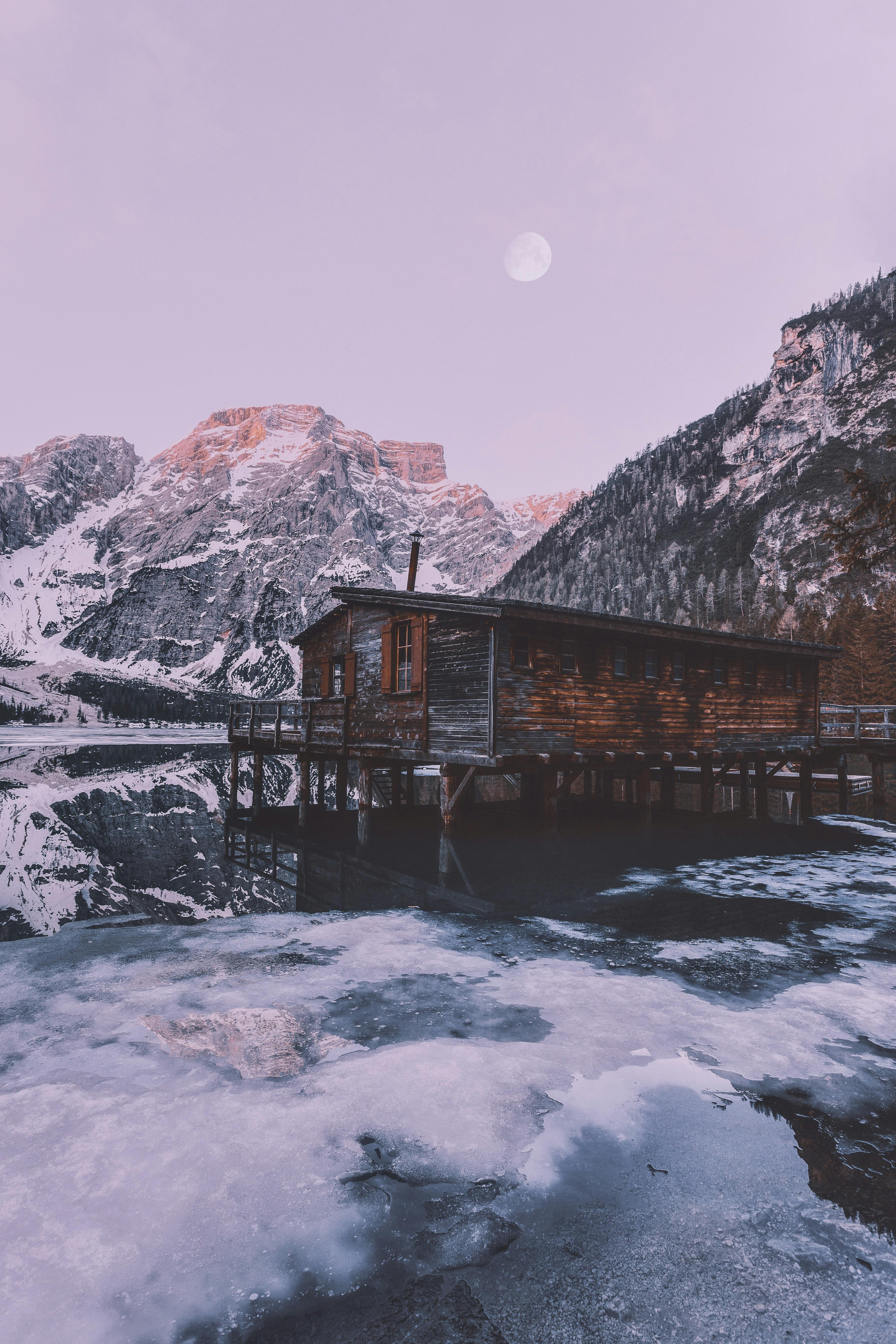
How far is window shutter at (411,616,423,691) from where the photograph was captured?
19.0 meters

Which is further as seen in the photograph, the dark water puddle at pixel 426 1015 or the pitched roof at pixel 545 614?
the pitched roof at pixel 545 614

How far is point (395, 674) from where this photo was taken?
66.3ft

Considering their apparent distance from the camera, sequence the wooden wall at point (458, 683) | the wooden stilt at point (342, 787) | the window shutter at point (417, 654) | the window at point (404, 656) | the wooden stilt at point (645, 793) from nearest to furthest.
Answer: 1. the wooden wall at point (458, 683)
2. the window shutter at point (417, 654)
3. the window at point (404, 656)
4. the wooden stilt at point (645, 793)
5. the wooden stilt at point (342, 787)

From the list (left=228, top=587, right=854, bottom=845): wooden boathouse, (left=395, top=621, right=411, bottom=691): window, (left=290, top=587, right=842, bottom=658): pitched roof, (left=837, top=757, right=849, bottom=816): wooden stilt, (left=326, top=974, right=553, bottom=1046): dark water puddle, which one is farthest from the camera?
(left=837, top=757, right=849, bottom=816): wooden stilt

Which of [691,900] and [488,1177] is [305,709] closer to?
[691,900]

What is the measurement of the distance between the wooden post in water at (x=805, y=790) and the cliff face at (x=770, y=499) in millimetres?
107798

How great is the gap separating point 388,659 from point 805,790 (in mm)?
17497

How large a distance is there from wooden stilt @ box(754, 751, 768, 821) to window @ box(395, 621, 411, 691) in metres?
14.5

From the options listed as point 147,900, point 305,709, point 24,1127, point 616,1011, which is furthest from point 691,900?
point 305,709

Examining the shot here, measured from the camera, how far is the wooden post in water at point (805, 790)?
82.8 ft

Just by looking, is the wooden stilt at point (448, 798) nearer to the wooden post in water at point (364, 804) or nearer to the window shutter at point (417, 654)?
the window shutter at point (417, 654)

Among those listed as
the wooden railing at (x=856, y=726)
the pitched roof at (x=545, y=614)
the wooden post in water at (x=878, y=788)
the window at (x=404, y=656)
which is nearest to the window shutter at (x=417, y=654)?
the window at (x=404, y=656)

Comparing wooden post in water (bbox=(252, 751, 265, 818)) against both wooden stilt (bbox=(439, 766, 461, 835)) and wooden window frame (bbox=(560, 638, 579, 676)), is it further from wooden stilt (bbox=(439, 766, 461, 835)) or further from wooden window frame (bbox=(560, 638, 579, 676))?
wooden window frame (bbox=(560, 638, 579, 676))

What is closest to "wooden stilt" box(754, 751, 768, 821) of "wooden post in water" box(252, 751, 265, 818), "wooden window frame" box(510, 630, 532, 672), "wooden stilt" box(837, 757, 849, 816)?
"wooden stilt" box(837, 757, 849, 816)
